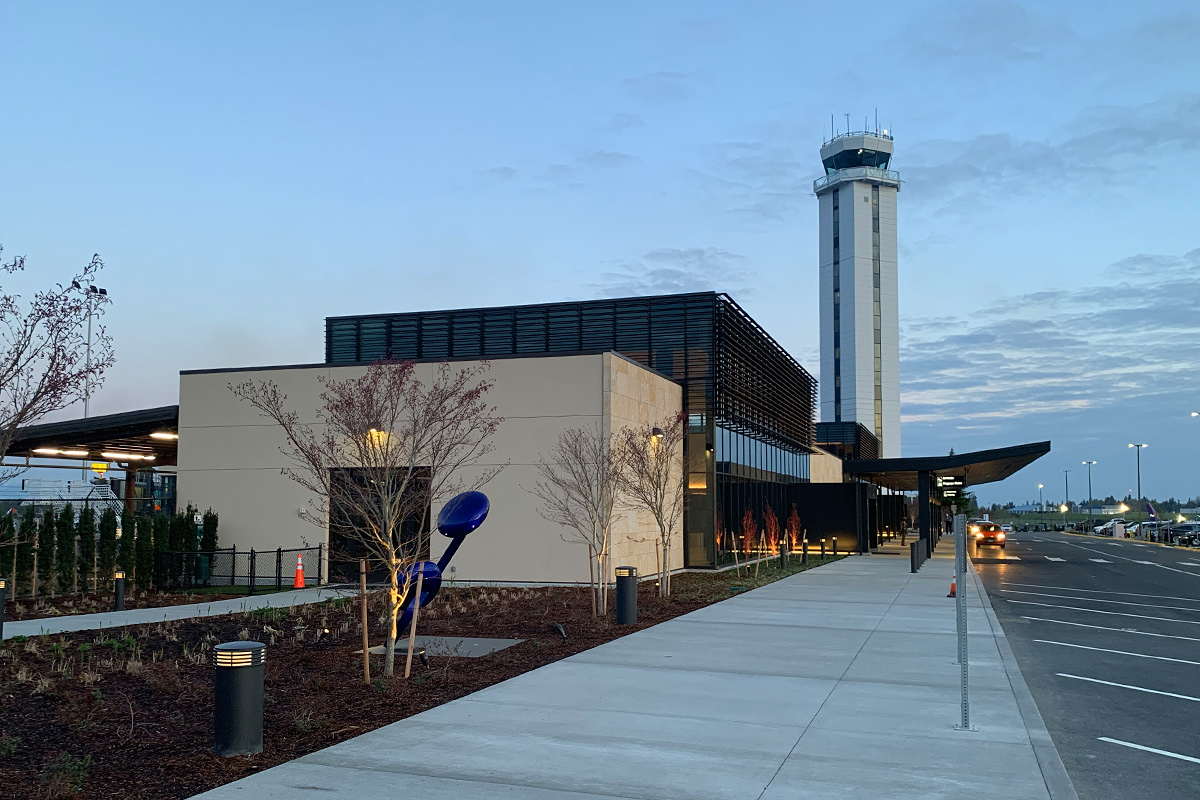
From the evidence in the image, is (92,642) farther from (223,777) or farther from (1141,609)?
(1141,609)

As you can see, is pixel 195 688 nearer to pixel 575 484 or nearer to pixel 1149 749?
pixel 1149 749

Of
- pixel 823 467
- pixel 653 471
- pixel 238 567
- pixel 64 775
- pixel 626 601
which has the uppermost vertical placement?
pixel 823 467

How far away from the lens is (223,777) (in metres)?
7.04

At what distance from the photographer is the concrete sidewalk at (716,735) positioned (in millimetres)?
6820

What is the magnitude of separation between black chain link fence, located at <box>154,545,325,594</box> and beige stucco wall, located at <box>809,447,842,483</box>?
33243 millimetres

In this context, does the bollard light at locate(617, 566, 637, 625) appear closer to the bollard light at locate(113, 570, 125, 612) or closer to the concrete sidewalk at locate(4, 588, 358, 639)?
the concrete sidewalk at locate(4, 588, 358, 639)

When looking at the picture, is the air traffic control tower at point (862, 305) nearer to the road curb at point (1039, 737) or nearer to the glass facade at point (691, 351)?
the glass facade at point (691, 351)

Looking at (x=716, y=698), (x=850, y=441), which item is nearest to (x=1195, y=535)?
(x=850, y=441)

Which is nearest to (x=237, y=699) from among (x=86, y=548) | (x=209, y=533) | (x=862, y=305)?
(x=86, y=548)

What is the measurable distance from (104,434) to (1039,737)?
26.4 meters

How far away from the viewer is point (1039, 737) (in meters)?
8.43

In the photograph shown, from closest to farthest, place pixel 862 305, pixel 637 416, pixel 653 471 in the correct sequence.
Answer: pixel 653 471 → pixel 637 416 → pixel 862 305

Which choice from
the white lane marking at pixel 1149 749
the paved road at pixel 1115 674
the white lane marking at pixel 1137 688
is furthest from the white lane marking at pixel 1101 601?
the white lane marking at pixel 1149 749

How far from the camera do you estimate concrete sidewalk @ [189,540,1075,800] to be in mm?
6820
